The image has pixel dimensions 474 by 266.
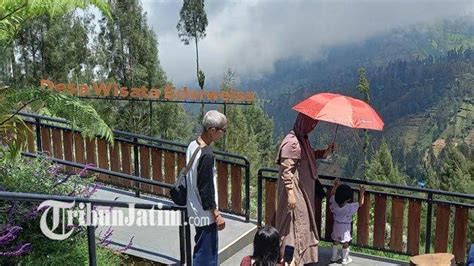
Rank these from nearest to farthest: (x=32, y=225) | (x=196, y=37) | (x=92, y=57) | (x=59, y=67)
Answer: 1. (x=32, y=225)
2. (x=59, y=67)
3. (x=92, y=57)
4. (x=196, y=37)

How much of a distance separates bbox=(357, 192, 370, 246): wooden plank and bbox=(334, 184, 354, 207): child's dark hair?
0.32m

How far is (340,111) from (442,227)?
5.66ft

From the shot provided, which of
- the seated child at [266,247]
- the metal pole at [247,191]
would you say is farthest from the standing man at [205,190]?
the metal pole at [247,191]

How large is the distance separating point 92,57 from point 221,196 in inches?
1316

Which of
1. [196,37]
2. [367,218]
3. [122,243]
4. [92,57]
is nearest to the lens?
[122,243]

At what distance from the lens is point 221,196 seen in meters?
6.25

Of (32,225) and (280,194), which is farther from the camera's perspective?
(280,194)

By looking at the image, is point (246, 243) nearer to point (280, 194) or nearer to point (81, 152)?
point (280, 194)

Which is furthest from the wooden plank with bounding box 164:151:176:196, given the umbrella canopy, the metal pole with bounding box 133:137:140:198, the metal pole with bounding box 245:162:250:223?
the umbrella canopy

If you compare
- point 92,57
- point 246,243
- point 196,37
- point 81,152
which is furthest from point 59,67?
point 246,243

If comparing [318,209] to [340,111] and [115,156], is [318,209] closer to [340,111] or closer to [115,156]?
[340,111]

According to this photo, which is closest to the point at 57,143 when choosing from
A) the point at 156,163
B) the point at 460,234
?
the point at 156,163

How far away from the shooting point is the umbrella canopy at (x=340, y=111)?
459cm

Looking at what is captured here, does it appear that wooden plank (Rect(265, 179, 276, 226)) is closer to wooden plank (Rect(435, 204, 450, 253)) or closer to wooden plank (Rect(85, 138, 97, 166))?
wooden plank (Rect(435, 204, 450, 253))
